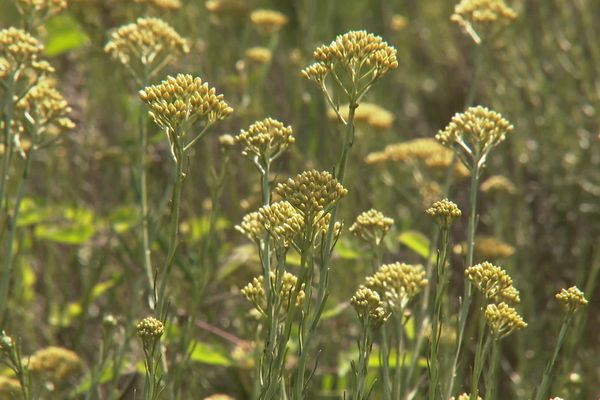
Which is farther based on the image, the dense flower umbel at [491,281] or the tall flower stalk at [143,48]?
the tall flower stalk at [143,48]

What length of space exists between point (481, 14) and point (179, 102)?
992 mm

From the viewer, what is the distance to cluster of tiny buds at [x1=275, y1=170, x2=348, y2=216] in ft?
4.39

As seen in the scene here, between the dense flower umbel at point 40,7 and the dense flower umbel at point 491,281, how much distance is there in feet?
3.96

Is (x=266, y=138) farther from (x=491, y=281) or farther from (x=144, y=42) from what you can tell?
(x=144, y=42)

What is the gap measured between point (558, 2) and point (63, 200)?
2.06 meters

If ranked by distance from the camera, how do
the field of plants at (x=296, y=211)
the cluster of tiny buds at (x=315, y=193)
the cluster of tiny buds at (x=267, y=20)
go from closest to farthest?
the cluster of tiny buds at (x=315, y=193) < the field of plants at (x=296, y=211) < the cluster of tiny buds at (x=267, y=20)

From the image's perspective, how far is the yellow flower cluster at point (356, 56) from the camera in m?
1.46

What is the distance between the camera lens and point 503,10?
218 cm

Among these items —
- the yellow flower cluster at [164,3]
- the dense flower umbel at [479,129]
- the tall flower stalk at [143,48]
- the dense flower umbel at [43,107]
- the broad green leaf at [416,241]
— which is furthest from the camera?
the yellow flower cluster at [164,3]

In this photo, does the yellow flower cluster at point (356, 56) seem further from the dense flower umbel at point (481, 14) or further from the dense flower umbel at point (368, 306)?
the dense flower umbel at point (481, 14)

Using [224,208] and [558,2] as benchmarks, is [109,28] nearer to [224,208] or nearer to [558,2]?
[224,208]

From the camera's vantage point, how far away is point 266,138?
1481 mm

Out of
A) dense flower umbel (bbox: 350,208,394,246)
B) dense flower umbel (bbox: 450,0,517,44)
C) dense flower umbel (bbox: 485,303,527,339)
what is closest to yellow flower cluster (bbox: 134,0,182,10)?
dense flower umbel (bbox: 450,0,517,44)

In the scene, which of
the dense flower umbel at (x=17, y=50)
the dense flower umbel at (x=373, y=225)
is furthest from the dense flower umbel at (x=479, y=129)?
the dense flower umbel at (x=17, y=50)
